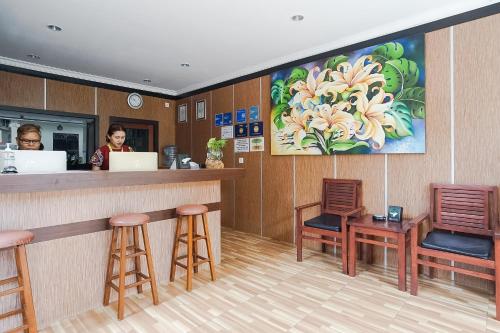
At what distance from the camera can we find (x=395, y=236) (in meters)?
2.77

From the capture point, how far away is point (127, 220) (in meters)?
2.32

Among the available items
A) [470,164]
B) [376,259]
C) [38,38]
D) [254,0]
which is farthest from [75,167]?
[470,164]

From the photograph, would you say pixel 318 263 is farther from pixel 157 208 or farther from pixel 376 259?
pixel 157 208

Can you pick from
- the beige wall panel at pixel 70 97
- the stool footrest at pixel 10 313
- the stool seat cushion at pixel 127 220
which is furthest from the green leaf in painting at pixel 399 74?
the beige wall panel at pixel 70 97

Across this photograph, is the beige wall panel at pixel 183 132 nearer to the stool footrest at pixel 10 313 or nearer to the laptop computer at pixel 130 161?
the laptop computer at pixel 130 161

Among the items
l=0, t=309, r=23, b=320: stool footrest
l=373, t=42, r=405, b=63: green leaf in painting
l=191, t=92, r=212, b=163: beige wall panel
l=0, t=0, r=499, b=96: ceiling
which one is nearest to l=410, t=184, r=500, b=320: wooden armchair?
l=373, t=42, r=405, b=63: green leaf in painting

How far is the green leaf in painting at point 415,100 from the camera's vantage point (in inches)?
120

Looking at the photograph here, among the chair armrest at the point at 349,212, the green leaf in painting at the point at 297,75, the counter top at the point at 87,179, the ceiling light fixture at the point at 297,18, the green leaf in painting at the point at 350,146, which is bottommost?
the chair armrest at the point at 349,212

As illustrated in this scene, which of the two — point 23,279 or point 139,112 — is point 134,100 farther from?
point 23,279

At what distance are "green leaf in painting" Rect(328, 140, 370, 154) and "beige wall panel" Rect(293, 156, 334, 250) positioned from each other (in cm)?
16

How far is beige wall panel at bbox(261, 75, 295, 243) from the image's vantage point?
430 centimetres

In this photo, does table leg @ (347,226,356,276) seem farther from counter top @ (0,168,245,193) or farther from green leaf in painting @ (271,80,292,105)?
green leaf in painting @ (271,80,292,105)

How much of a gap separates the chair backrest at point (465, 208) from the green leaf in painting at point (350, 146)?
2.76 feet

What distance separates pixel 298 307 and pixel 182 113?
187 inches
